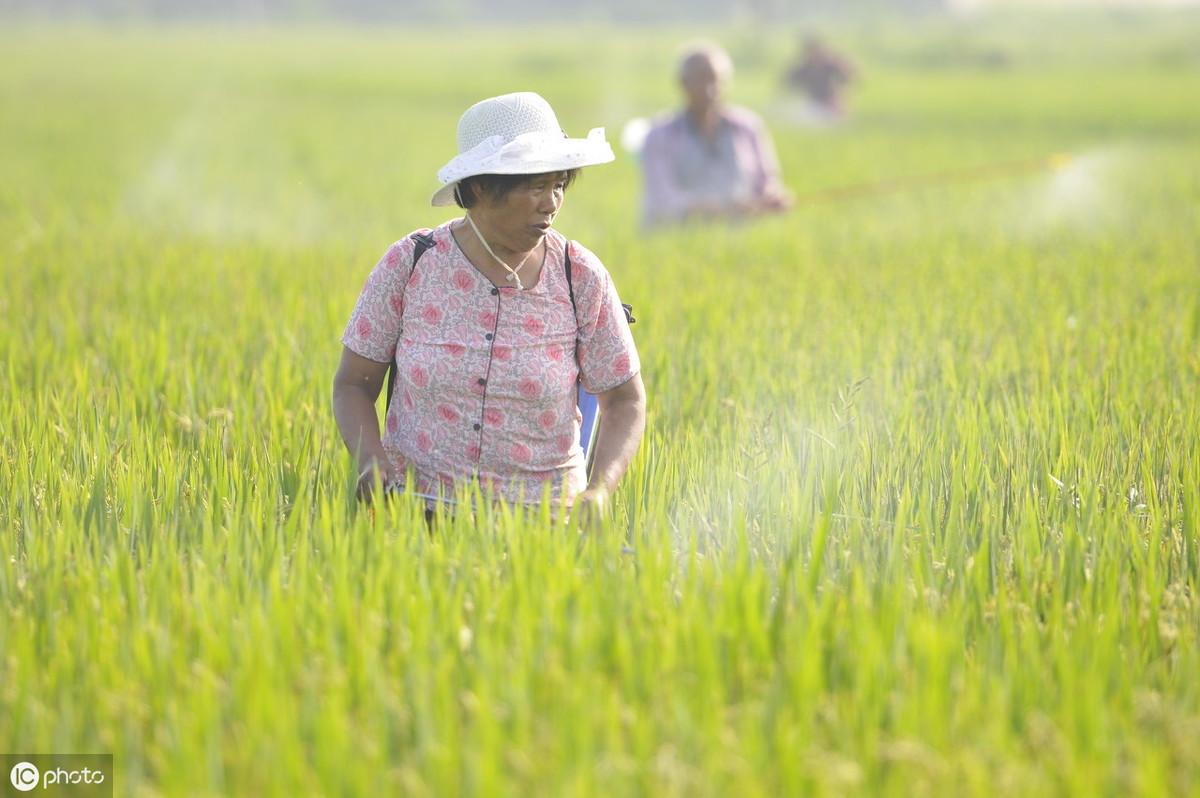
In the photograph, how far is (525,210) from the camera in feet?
9.57

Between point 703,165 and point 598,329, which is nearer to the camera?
point 598,329

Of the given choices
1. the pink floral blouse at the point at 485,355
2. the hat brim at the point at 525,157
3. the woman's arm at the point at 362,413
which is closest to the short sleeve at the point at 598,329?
the pink floral blouse at the point at 485,355

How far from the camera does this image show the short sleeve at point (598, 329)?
308 cm

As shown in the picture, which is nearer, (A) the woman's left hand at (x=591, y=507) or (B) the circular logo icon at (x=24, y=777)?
(B) the circular logo icon at (x=24, y=777)

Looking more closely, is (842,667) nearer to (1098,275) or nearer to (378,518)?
(378,518)

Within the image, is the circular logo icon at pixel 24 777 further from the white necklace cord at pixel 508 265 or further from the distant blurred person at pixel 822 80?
the distant blurred person at pixel 822 80

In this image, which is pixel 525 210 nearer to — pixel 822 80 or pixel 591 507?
pixel 591 507

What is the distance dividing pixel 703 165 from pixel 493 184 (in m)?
4.99

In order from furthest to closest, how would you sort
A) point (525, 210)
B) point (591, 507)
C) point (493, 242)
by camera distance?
point (493, 242) → point (525, 210) → point (591, 507)

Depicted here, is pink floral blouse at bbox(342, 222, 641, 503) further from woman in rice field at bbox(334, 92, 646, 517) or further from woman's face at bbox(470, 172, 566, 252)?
woman's face at bbox(470, 172, 566, 252)

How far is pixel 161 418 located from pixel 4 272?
119 inches

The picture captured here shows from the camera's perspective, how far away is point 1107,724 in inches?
77.2

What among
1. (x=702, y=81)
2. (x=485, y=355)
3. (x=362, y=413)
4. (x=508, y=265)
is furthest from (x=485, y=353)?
(x=702, y=81)

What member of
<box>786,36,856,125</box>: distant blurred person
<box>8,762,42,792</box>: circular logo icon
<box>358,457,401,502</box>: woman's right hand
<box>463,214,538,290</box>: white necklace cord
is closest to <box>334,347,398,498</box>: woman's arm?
<box>358,457,401,502</box>: woman's right hand
